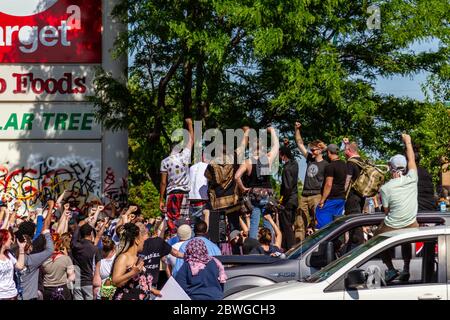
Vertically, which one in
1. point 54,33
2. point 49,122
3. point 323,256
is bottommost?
point 323,256

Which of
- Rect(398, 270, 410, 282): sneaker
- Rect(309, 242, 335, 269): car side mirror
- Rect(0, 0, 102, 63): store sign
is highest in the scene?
Rect(0, 0, 102, 63): store sign

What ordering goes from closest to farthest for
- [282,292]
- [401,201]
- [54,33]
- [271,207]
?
1. [282,292]
2. [401,201]
3. [271,207]
4. [54,33]

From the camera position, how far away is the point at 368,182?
52.7 feet

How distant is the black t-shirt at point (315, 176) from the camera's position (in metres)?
16.8

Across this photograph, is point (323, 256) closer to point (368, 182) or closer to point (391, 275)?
point (391, 275)

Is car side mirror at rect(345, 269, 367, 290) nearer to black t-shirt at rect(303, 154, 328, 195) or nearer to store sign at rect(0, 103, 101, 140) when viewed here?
black t-shirt at rect(303, 154, 328, 195)

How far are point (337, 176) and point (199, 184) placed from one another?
6.77 feet

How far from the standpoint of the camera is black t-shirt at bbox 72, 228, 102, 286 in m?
15.5

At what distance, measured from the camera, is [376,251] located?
10125mm

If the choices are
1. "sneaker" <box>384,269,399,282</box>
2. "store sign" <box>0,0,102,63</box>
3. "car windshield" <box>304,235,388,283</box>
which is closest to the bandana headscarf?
"car windshield" <box>304,235,388,283</box>

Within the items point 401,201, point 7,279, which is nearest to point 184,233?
point 7,279

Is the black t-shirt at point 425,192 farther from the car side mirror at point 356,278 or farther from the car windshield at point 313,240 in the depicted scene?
the car side mirror at point 356,278

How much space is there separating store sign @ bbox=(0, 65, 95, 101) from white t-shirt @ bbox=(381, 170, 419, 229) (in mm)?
16204

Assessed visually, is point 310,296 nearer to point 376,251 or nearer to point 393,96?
point 376,251
